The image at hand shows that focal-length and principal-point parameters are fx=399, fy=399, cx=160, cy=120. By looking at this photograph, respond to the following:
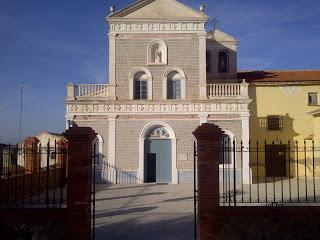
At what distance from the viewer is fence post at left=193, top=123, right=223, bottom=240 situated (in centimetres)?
955

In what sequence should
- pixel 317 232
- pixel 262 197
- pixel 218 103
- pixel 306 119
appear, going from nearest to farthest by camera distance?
1. pixel 317 232
2. pixel 262 197
3. pixel 218 103
4. pixel 306 119

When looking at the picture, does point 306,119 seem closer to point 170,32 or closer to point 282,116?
point 282,116

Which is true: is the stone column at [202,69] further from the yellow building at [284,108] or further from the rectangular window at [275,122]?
the rectangular window at [275,122]

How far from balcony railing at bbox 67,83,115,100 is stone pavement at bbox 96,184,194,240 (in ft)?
21.2

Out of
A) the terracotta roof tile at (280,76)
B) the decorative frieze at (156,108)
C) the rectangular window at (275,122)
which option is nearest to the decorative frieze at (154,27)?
the decorative frieze at (156,108)

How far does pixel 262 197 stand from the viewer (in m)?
17.8

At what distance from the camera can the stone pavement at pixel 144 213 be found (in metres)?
11.1

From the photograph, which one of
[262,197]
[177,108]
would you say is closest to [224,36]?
[177,108]

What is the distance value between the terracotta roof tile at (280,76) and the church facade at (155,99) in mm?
5429

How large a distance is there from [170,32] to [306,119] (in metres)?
12.2

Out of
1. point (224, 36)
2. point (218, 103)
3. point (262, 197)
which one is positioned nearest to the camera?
point (262, 197)

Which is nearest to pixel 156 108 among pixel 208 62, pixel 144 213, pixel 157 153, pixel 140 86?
pixel 140 86

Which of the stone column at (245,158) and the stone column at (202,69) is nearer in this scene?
the stone column at (245,158)

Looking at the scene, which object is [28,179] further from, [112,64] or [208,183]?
[208,183]
